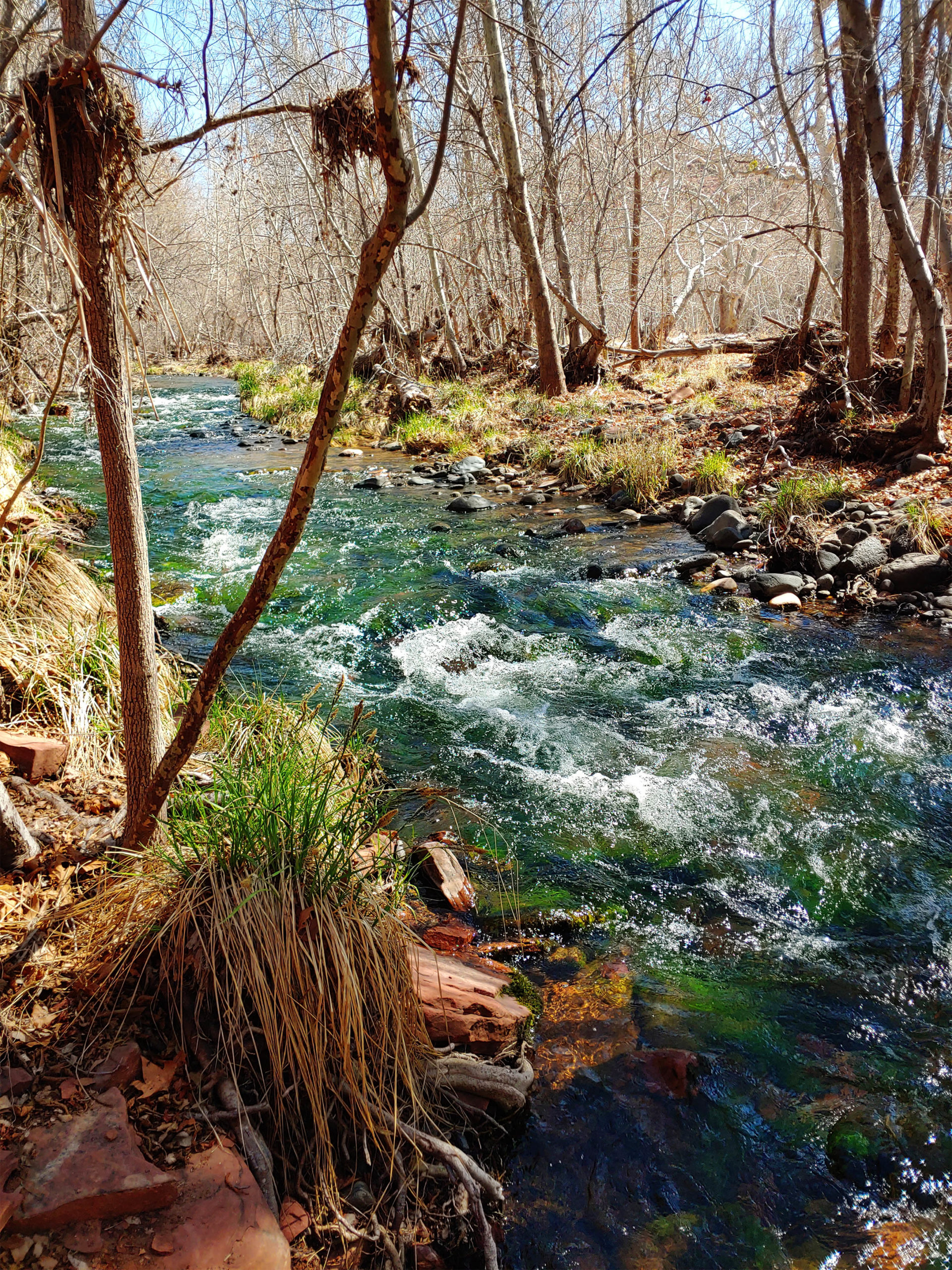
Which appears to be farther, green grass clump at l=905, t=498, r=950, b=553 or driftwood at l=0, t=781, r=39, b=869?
green grass clump at l=905, t=498, r=950, b=553

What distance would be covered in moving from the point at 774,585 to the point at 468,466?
632 cm

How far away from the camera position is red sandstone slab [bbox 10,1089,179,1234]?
1719mm

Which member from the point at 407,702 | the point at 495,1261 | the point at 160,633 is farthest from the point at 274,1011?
the point at 160,633

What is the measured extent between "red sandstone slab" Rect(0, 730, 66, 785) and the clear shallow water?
1791mm

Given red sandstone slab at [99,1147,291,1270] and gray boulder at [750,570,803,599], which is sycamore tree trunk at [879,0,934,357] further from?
red sandstone slab at [99,1147,291,1270]

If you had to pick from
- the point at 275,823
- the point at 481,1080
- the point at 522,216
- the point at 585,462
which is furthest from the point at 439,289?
the point at 481,1080

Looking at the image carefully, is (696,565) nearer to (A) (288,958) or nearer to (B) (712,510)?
(B) (712,510)

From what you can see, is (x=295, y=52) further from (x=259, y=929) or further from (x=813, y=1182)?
(x=813, y=1182)

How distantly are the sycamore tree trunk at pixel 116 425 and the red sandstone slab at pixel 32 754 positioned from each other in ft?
2.33

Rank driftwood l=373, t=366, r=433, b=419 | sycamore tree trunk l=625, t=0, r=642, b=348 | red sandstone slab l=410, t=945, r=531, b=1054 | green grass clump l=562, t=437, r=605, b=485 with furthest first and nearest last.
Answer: driftwood l=373, t=366, r=433, b=419 < sycamore tree trunk l=625, t=0, r=642, b=348 < green grass clump l=562, t=437, r=605, b=485 < red sandstone slab l=410, t=945, r=531, b=1054

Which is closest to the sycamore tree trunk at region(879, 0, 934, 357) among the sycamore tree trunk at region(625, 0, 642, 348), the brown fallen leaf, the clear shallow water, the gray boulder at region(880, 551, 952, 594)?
the gray boulder at region(880, 551, 952, 594)

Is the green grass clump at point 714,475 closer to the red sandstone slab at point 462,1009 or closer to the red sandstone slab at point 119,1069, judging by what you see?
the red sandstone slab at point 462,1009

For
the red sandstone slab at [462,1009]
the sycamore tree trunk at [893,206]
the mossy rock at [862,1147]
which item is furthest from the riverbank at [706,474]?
the red sandstone slab at [462,1009]

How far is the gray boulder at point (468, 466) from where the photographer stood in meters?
12.1
